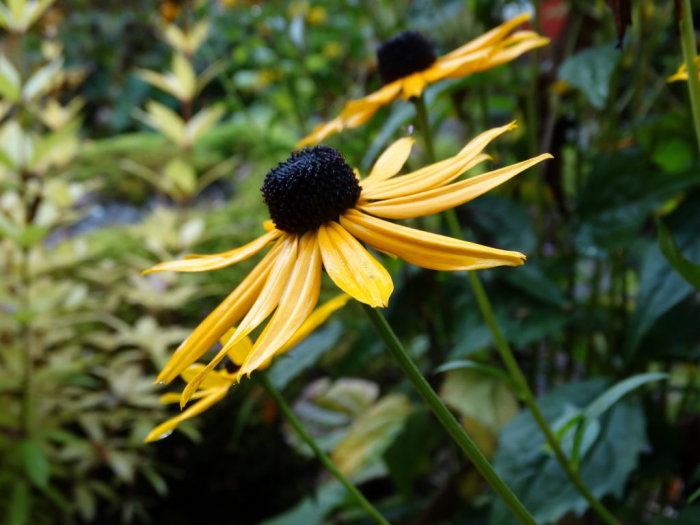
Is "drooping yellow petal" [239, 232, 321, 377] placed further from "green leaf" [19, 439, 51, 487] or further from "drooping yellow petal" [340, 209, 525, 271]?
"green leaf" [19, 439, 51, 487]

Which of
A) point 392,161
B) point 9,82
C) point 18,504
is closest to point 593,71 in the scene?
point 392,161

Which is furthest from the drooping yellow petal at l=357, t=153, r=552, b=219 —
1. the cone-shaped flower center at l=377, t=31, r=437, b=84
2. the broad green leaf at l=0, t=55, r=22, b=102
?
the broad green leaf at l=0, t=55, r=22, b=102

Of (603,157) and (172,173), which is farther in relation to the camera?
(172,173)

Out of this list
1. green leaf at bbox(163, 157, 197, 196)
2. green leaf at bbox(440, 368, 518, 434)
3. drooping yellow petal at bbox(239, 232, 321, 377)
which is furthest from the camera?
green leaf at bbox(163, 157, 197, 196)

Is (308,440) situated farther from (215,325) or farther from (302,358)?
(302,358)

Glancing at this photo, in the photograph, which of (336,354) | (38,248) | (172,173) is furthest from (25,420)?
(336,354)

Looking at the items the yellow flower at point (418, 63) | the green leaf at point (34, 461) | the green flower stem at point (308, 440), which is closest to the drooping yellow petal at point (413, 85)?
the yellow flower at point (418, 63)

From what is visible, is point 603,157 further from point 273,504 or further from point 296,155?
point 273,504
